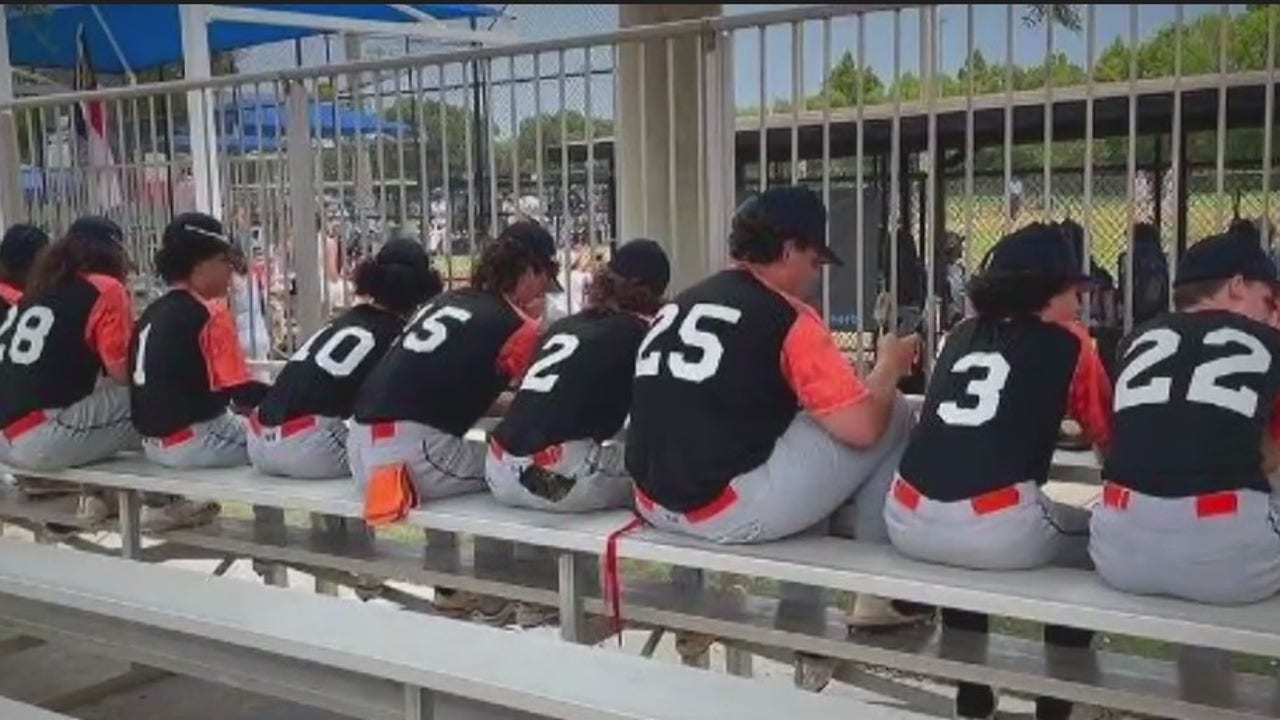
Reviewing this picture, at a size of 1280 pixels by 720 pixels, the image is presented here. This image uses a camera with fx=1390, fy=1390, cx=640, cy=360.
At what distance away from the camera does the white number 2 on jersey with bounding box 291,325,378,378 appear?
177 inches

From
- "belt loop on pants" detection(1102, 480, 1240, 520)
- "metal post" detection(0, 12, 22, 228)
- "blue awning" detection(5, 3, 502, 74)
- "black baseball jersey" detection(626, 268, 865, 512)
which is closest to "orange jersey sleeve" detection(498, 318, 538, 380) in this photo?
"black baseball jersey" detection(626, 268, 865, 512)

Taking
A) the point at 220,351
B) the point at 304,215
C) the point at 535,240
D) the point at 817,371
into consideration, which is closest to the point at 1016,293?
the point at 817,371

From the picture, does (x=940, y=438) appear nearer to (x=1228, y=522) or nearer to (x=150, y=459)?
(x=1228, y=522)

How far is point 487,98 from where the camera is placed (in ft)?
16.5

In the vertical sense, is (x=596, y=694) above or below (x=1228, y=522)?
below

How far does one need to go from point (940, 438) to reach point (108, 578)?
2328mm

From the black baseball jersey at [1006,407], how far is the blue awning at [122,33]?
732 centimetres

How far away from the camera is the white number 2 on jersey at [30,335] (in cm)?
493

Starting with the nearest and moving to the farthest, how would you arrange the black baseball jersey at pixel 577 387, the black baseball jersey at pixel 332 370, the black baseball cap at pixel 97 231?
1. the black baseball jersey at pixel 577 387
2. the black baseball jersey at pixel 332 370
3. the black baseball cap at pixel 97 231

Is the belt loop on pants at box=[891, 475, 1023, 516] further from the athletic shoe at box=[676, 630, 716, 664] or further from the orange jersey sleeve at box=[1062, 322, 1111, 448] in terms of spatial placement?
the athletic shoe at box=[676, 630, 716, 664]

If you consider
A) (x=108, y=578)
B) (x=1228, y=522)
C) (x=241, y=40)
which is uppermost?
(x=241, y=40)

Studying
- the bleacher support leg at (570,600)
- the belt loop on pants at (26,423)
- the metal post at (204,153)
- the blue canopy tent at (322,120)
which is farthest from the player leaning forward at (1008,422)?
the metal post at (204,153)

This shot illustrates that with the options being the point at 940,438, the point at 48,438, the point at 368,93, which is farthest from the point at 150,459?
the point at 940,438

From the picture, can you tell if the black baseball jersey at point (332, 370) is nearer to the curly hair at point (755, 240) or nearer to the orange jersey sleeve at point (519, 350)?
the orange jersey sleeve at point (519, 350)
